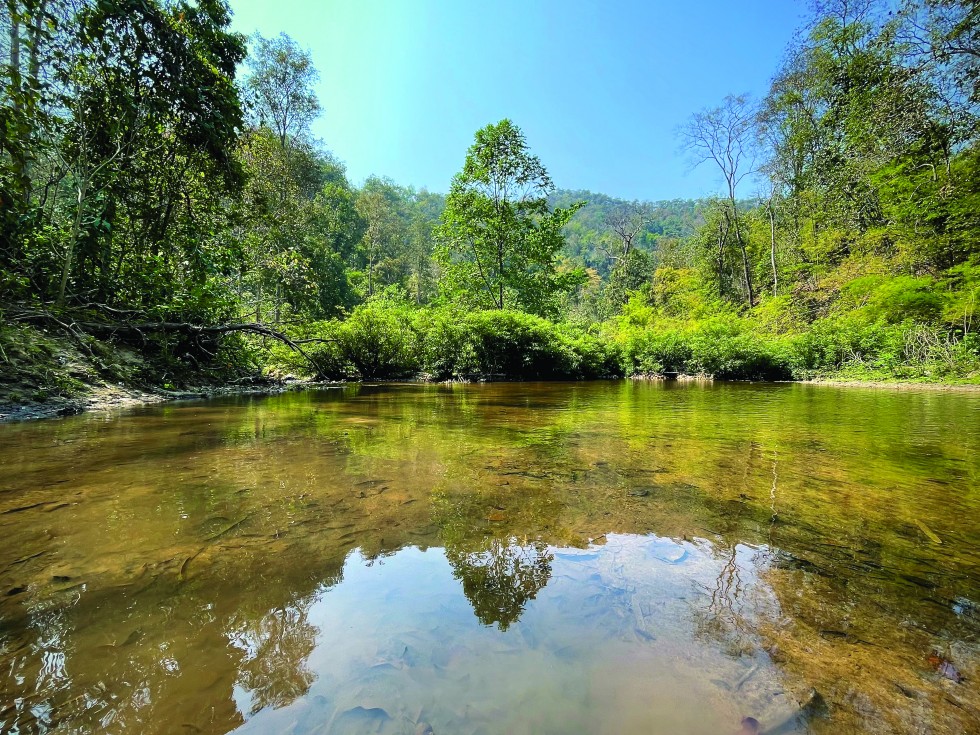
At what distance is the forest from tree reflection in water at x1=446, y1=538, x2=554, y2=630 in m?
5.69

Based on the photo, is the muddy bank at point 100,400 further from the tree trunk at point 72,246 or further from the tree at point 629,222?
the tree at point 629,222

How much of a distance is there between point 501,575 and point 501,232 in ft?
62.1

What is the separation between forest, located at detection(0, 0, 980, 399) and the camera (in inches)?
260

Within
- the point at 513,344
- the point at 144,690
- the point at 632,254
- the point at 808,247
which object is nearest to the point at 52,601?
the point at 144,690

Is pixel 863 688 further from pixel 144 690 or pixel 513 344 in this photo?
pixel 513 344

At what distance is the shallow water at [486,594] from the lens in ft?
3.17

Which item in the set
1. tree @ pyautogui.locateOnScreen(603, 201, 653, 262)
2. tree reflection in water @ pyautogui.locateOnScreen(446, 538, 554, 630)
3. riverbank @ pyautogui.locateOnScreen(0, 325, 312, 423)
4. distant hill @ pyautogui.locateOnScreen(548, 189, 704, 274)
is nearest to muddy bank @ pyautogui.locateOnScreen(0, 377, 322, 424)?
riverbank @ pyautogui.locateOnScreen(0, 325, 312, 423)

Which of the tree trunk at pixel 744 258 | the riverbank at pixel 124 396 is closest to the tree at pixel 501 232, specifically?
the riverbank at pixel 124 396

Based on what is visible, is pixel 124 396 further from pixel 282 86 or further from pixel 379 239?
pixel 379 239

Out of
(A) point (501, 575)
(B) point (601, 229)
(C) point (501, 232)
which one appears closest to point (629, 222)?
(C) point (501, 232)

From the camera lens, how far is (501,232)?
1930 centimetres

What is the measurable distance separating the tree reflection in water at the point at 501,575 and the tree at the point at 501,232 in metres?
18.2

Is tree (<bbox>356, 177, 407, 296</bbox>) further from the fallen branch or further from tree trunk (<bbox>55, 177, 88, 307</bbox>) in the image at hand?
tree trunk (<bbox>55, 177, 88, 307</bbox>)

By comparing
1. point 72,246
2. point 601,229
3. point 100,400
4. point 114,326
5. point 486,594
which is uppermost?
point 601,229
